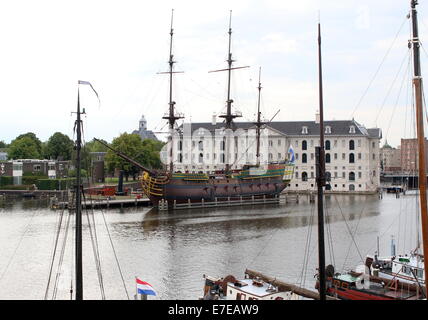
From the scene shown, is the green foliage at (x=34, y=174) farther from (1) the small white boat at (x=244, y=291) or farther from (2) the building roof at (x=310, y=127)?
(1) the small white boat at (x=244, y=291)

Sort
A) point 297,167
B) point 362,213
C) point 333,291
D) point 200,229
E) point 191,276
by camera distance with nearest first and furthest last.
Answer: point 333,291 → point 191,276 → point 200,229 → point 362,213 → point 297,167

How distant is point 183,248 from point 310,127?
65.0m

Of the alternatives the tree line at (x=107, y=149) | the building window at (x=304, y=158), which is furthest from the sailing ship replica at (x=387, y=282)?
the building window at (x=304, y=158)

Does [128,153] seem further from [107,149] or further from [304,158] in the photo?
[304,158]

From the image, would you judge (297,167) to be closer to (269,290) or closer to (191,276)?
(191,276)

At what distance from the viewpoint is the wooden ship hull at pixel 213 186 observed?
54.6 m

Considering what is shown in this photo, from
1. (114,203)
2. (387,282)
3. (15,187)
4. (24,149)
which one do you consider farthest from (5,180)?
(387,282)

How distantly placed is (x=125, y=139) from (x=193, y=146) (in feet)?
48.3

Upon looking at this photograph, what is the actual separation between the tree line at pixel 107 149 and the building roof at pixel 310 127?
12021mm

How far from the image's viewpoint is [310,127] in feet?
291

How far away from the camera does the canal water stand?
2125 cm

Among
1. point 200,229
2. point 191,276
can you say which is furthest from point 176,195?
point 191,276
